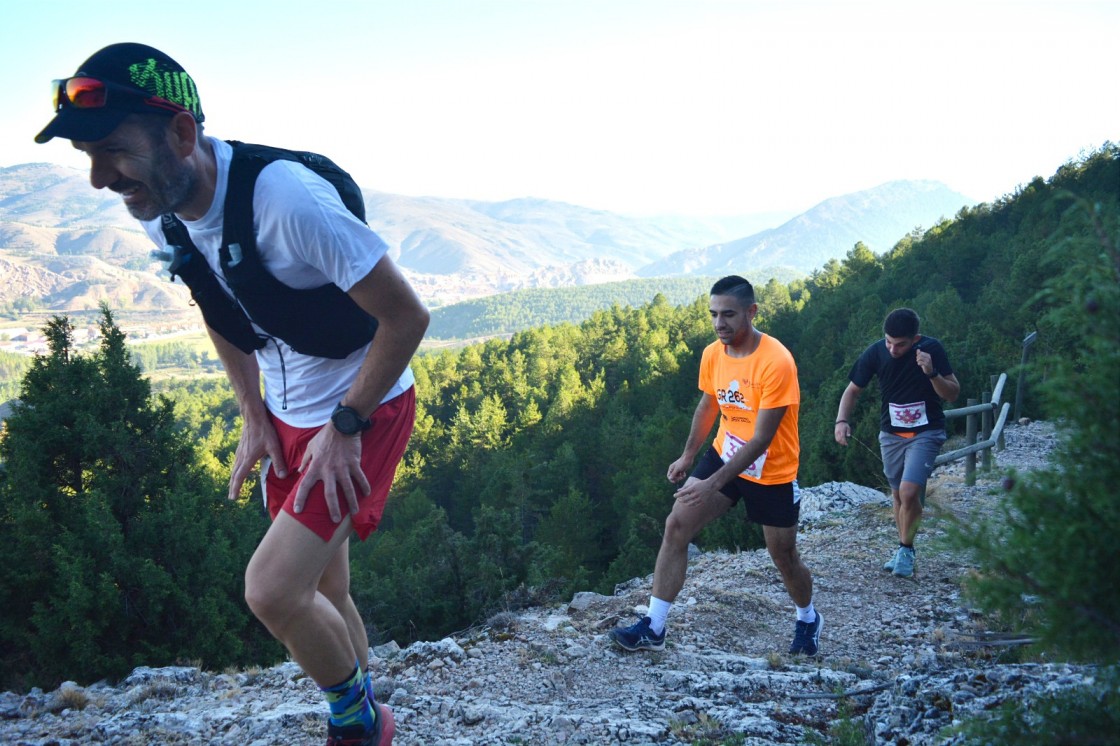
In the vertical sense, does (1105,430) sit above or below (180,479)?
above

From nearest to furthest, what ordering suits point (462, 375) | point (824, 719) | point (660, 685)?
1. point (824, 719)
2. point (660, 685)
3. point (462, 375)

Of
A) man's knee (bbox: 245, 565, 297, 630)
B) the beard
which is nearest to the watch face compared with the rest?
man's knee (bbox: 245, 565, 297, 630)

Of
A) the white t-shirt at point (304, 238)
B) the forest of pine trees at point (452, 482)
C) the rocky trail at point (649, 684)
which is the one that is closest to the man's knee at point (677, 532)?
the rocky trail at point (649, 684)

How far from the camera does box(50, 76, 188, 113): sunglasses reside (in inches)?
85.2

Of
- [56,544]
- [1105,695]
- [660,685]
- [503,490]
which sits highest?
[1105,695]

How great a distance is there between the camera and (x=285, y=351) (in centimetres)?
276

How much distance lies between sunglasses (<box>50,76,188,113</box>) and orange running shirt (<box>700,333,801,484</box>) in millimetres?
3240

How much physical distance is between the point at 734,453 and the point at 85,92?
3.59 metres

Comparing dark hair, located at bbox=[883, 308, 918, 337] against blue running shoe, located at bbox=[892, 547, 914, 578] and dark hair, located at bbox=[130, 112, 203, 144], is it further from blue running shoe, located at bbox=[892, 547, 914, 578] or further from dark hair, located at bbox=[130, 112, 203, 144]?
dark hair, located at bbox=[130, 112, 203, 144]

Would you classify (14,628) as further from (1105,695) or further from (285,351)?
(1105,695)

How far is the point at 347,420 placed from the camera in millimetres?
2449

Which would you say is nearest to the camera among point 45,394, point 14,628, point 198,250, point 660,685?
point 198,250

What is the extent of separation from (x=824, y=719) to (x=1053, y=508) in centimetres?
225

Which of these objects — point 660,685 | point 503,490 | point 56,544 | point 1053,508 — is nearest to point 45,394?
point 56,544
